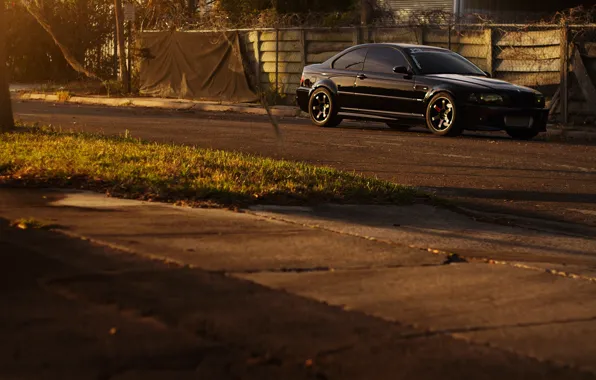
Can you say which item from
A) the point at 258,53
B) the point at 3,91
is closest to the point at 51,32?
the point at 258,53

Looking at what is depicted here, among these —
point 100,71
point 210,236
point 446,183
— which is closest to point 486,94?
point 446,183

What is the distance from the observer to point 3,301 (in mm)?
5398

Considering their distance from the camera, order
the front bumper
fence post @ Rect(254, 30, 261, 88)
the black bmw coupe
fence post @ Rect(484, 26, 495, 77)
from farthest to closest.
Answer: fence post @ Rect(254, 30, 261, 88) → fence post @ Rect(484, 26, 495, 77) → the black bmw coupe → the front bumper

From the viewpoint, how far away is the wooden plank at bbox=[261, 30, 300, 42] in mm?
26219

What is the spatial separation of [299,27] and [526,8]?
16459 mm

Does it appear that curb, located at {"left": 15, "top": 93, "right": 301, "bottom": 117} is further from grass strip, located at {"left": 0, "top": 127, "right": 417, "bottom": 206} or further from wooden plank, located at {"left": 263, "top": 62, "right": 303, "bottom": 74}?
grass strip, located at {"left": 0, "top": 127, "right": 417, "bottom": 206}

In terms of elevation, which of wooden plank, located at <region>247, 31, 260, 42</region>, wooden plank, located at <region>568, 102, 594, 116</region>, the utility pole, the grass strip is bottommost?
wooden plank, located at <region>568, 102, 594, 116</region>

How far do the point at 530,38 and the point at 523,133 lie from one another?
406 centimetres

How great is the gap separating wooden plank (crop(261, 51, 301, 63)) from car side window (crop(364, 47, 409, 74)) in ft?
23.3

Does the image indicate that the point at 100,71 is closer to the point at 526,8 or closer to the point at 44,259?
the point at 526,8

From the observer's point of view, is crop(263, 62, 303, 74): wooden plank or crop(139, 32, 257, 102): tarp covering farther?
crop(139, 32, 257, 102): tarp covering

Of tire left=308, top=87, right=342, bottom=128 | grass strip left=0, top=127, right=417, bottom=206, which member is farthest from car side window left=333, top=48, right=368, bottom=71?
grass strip left=0, top=127, right=417, bottom=206

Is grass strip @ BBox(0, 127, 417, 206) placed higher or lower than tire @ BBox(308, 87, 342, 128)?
higher

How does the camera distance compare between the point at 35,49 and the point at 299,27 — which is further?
the point at 35,49
